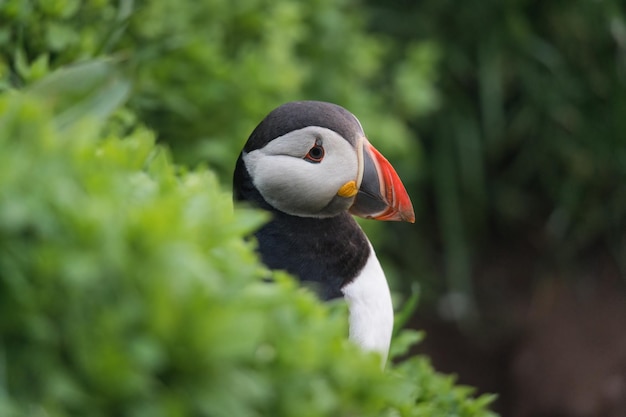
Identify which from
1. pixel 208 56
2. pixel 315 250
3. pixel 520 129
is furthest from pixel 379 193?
pixel 520 129

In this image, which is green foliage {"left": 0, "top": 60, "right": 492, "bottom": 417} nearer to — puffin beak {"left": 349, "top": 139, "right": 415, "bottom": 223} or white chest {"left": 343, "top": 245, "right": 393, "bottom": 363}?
white chest {"left": 343, "top": 245, "right": 393, "bottom": 363}

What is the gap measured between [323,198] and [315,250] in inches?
4.4

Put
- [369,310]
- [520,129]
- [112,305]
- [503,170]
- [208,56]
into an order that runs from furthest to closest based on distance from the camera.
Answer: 1. [503,170]
2. [520,129]
3. [208,56]
4. [369,310]
5. [112,305]

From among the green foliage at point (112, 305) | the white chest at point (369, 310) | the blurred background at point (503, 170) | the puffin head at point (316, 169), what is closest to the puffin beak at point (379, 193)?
the puffin head at point (316, 169)

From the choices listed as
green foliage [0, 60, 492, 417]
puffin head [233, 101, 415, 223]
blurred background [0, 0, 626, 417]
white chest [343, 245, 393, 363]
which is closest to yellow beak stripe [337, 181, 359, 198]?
puffin head [233, 101, 415, 223]

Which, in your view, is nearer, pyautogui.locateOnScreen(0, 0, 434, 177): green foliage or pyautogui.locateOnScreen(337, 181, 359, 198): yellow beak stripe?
pyautogui.locateOnScreen(337, 181, 359, 198): yellow beak stripe

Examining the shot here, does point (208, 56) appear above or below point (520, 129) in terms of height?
below

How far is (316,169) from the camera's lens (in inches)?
77.1

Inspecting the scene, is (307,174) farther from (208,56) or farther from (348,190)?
(208,56)

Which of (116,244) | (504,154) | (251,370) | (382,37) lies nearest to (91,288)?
(116,244)

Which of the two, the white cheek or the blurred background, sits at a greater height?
the blurred background

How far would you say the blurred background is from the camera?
3.98m

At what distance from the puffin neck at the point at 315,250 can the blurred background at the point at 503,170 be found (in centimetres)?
155

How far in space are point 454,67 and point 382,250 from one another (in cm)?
98
